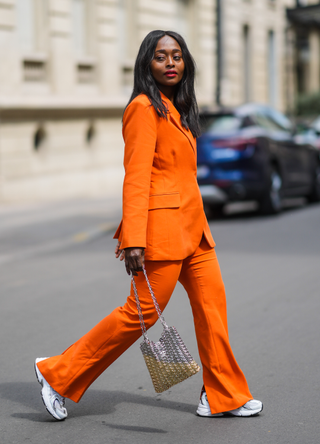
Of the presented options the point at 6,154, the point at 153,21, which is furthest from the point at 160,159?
the point at 153,21

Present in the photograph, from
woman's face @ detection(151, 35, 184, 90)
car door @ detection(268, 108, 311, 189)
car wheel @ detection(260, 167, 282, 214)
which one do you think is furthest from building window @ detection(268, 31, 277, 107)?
woman's face @ detection(151, 35, 184, 90)

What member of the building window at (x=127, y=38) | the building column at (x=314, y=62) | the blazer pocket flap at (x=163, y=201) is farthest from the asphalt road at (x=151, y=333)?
the building column at (x=314, y=62)

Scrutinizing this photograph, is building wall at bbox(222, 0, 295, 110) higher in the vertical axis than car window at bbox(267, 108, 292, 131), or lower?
higher

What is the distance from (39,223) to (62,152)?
521 cm

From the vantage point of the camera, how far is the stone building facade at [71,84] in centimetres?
1570

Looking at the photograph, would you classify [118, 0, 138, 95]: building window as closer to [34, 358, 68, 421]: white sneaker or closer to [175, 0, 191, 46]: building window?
[175, 0, 191, 46]: building window

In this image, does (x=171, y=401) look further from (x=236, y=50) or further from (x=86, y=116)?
(x=236, y=50)

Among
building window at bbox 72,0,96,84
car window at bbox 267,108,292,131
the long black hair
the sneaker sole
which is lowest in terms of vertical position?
the sneaker sole

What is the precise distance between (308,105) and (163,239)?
29.6 metres

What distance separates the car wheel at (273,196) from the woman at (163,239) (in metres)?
8.65

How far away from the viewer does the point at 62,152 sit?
1720 centimetres

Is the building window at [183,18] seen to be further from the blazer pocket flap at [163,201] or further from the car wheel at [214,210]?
the blazer pocket flap at [163,201]

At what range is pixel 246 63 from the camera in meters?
27.4

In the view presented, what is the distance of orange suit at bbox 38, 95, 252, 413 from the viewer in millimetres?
3488
